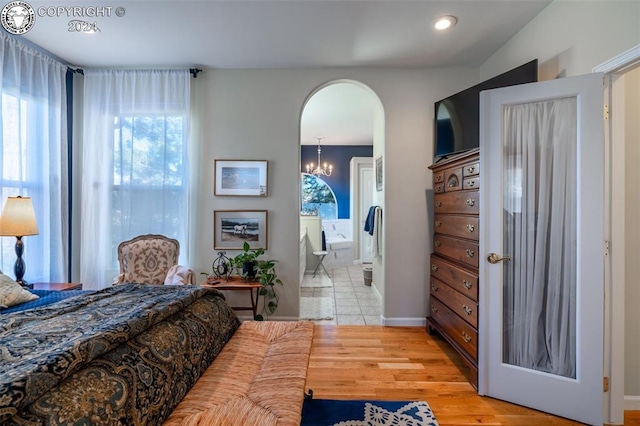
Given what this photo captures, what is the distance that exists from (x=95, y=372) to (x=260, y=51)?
2794mm

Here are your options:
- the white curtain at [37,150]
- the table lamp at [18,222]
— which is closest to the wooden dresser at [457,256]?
the table lamp at [18,222]

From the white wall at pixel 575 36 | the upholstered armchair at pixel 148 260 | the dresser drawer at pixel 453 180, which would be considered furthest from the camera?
the upholstered armchair at pixel 148 260

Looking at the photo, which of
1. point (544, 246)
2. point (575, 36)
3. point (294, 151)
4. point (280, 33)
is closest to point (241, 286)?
point (294, 151)

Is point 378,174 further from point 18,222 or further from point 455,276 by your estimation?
point 18,222

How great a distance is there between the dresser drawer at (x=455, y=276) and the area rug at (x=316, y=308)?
1.38m

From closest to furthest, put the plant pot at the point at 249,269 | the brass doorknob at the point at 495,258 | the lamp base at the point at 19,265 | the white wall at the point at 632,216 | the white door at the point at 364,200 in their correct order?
the white wall at the point at 632,216
the brass doorknob at the point at 495,258
the lamp base at the point at 19,265
the plant pot at the point at 249,269
the white door at the point at 364,200

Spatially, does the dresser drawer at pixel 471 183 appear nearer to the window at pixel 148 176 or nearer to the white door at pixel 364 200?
the window at pixel 148 176

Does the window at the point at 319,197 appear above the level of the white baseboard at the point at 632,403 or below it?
above

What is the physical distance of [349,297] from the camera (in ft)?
13.7

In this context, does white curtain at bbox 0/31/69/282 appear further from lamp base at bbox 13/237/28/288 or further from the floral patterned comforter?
the floral patterned comforter

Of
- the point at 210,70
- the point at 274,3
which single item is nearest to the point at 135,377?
the point at 274,3

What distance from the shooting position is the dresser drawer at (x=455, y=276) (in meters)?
2.12

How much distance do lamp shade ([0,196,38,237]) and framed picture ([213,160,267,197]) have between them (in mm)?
1497

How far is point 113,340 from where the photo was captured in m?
1.03
